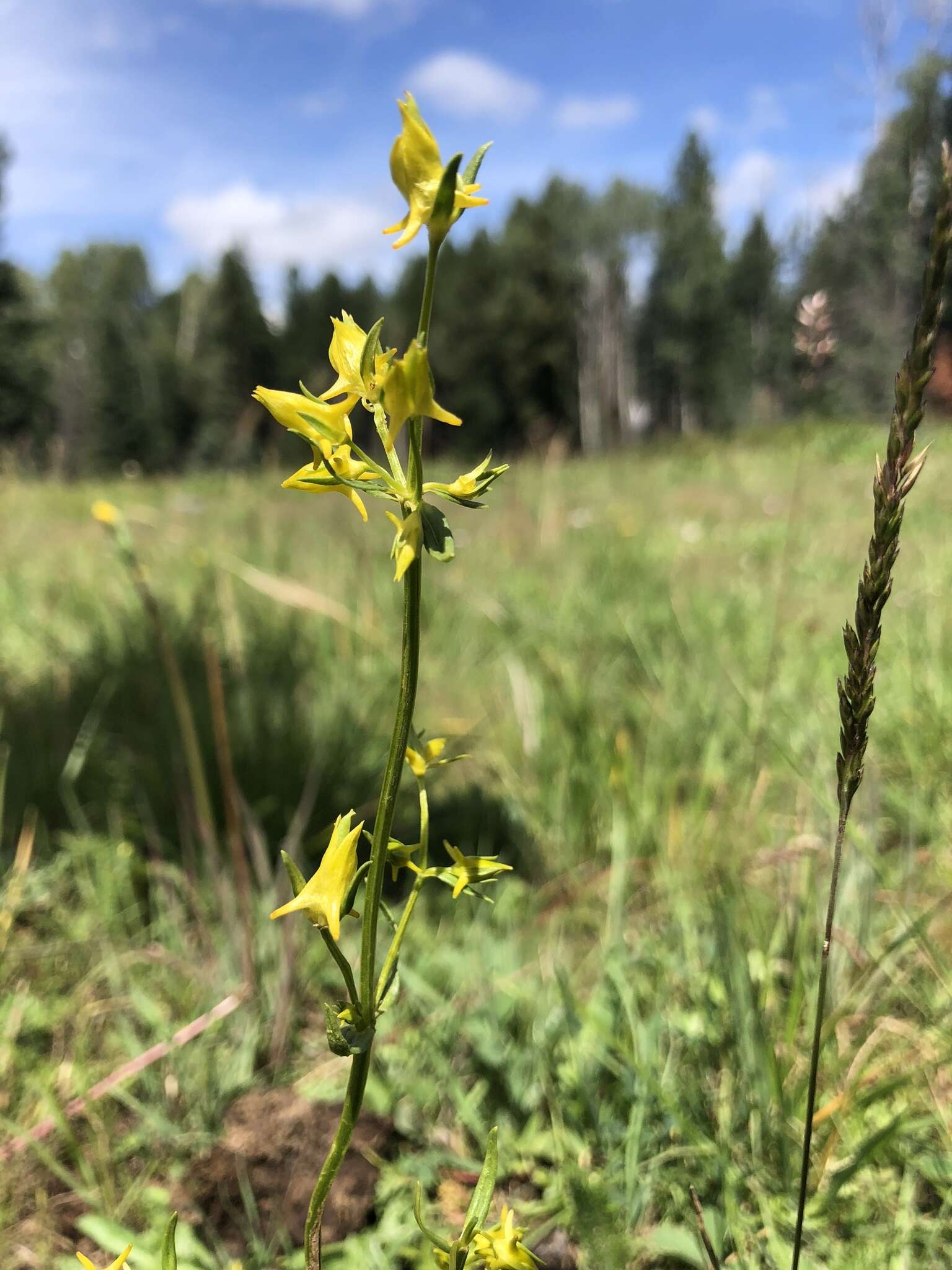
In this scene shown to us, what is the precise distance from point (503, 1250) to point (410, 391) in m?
0.55

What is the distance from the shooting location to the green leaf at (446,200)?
417mm

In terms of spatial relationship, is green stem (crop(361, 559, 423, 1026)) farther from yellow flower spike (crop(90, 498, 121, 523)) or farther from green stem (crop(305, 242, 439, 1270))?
yellow flower spike (crop(90, 498, 121, 523))

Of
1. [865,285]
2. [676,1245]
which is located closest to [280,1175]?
[676,1245]

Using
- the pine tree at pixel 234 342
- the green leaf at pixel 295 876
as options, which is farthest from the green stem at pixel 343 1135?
the pine tree at pixel 234 342

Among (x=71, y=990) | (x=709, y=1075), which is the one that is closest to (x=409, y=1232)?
(x=709, y=1075)

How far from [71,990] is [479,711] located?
4.05 feet

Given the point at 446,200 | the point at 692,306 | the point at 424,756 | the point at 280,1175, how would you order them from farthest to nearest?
1. the point at 692,306
2. the point at 280,1175
3. the point at 424,756
4. the point at 446,200

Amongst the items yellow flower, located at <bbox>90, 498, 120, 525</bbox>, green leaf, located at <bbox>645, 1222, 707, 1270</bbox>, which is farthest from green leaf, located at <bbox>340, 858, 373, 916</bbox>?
yellow flower, located at <bbox>90, 498, 120, 525</bbox>

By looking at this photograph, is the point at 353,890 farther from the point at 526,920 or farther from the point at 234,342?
the point at 234,342

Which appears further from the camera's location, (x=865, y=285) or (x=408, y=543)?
(x=865, y=285)

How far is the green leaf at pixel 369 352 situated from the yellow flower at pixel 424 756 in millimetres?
240

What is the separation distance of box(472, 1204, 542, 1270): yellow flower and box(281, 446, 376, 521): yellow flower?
48cm

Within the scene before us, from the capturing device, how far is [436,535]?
47 cm

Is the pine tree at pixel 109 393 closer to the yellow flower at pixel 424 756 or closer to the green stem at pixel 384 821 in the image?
the yellow flower at pixel 424 756
